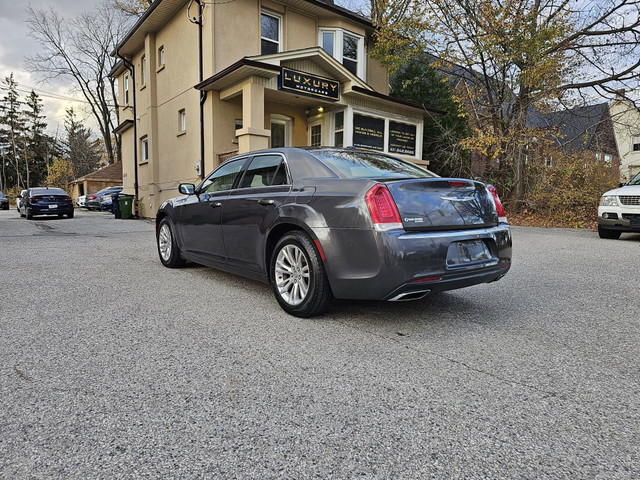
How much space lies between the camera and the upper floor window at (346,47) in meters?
16.0

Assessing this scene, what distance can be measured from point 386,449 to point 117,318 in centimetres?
271

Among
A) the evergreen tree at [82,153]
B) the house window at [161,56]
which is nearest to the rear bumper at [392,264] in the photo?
the house window at [161,56]

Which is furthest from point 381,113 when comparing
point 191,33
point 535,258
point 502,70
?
point 535,258

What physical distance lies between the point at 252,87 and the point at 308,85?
2190 mm

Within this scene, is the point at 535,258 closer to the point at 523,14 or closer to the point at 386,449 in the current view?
the point at 386,449

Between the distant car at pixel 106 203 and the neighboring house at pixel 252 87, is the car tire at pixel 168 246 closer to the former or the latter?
the neighboring house at pixel 252 87

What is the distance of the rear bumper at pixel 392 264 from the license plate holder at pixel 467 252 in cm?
3

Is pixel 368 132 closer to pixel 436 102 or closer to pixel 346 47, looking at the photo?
pixel 346 47

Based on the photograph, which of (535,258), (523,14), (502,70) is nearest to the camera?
(535,258)

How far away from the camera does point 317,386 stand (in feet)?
7.82

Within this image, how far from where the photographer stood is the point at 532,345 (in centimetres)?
306

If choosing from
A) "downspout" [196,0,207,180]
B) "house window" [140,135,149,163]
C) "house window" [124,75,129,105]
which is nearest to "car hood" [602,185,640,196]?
"downspout" [196,0,207,180]

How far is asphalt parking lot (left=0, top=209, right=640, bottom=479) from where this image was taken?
1.74 meters

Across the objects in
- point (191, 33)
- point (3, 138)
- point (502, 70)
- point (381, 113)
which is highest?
point (3, 138)
